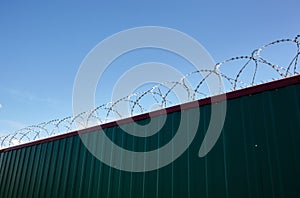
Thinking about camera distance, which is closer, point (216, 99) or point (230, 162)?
point (230, 162)

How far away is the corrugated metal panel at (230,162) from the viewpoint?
3783 millimetres

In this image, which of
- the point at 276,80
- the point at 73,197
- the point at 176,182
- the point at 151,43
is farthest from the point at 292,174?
the point at 151,43

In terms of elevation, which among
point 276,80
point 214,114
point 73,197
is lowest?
point 73,197

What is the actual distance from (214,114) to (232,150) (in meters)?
0.70

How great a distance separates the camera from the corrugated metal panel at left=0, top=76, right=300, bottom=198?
3783 mm

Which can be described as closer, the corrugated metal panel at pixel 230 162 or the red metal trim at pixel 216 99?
the corrugated metal panel at pixel 230 162

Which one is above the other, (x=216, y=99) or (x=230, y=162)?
(x=216, y=99)

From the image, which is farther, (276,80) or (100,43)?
(100,43)

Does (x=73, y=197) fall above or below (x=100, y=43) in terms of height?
below

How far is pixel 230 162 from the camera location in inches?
165

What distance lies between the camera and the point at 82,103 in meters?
7.59

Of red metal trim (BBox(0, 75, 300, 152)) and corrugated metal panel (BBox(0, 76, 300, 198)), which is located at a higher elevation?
red metal trim (BBox(0, 75, 300, 152))

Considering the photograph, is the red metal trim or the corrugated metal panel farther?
the red metal trim

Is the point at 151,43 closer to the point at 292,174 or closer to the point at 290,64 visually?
the point at 290,64
